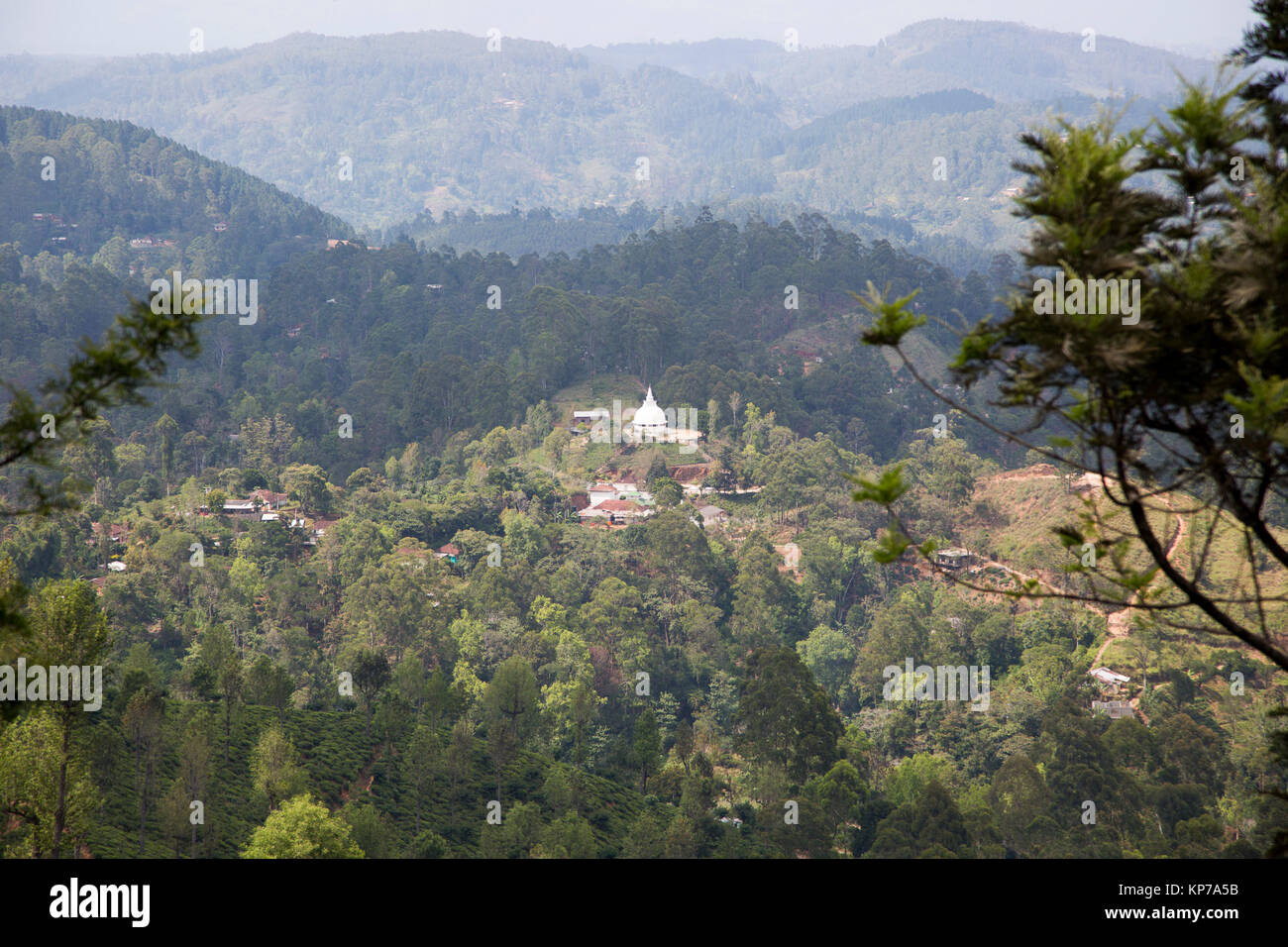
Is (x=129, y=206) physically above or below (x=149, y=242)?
above

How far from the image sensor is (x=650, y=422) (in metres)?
46.4

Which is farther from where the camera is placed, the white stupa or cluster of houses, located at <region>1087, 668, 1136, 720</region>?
the white stupa

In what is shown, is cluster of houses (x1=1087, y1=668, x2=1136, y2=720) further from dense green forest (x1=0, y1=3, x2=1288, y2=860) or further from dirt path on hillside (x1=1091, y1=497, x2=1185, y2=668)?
dirt path on hillside (x1=1091, y1=497, x2=1185, y2=668)

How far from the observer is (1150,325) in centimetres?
511

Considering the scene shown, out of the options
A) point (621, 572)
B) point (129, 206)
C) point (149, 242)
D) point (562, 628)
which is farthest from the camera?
point (129, 206)

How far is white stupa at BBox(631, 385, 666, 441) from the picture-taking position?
46406 millimetres

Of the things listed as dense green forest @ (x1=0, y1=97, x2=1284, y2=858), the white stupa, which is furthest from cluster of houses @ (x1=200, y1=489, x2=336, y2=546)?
the white stupa

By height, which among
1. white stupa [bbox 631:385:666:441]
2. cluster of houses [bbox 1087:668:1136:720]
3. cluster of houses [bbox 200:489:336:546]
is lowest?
cluster of houses [bbox 1087:668:1136:720]

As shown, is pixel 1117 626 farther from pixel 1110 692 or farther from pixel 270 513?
pixel 270 513

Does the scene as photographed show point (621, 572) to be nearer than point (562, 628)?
No

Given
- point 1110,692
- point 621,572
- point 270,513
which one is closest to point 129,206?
point 270,513

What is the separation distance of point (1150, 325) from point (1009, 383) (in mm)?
861

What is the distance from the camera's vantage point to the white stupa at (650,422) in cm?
4641

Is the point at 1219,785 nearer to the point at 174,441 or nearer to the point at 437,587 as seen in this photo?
the point at 437,587
